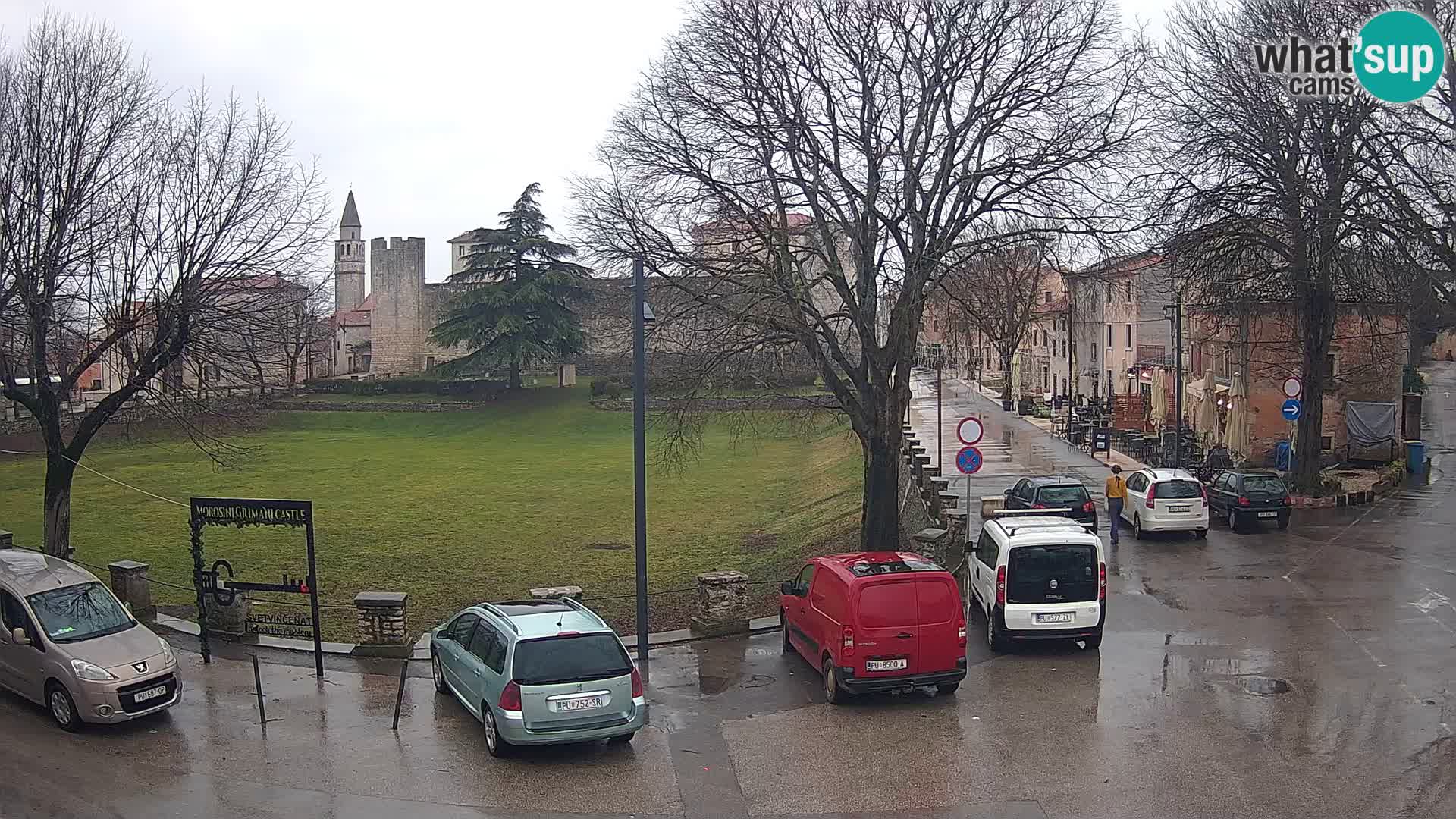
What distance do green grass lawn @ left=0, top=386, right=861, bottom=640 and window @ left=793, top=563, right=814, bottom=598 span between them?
487cm

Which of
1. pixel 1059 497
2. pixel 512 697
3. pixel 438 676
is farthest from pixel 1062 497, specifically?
pixel 512 697

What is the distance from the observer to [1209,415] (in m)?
42.8

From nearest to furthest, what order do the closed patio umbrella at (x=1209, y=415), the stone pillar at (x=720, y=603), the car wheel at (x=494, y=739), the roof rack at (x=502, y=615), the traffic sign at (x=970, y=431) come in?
the car wheel at (x=494, y=739) < the roof rack at (x=502, y=615) < the stone pillar at (x=720, y=603) < the traffic sign at (x=970, y=431) < the closed patio umbrella at (x=1209, y=415)

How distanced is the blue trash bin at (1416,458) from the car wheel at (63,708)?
A: 35811mm

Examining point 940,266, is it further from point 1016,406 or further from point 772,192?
point 1016,406

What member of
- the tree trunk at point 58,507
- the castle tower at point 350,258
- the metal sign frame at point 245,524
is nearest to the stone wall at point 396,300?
the castle tower at point 350,258

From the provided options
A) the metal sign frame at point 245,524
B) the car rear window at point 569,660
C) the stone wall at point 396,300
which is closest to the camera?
the car rear window at point 569,660

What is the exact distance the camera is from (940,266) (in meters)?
22.9

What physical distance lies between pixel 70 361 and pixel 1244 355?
108 ft

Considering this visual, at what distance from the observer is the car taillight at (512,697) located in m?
11.5

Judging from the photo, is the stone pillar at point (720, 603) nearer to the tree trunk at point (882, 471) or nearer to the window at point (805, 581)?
the window at point (805, 581)

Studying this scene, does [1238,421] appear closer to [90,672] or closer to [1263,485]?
[1263,485]

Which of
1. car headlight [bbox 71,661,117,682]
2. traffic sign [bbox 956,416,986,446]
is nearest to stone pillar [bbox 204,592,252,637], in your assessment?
car headlight [bbox 71,661,117,682]

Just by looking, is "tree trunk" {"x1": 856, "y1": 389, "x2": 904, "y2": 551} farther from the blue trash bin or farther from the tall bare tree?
the blue trash bin
